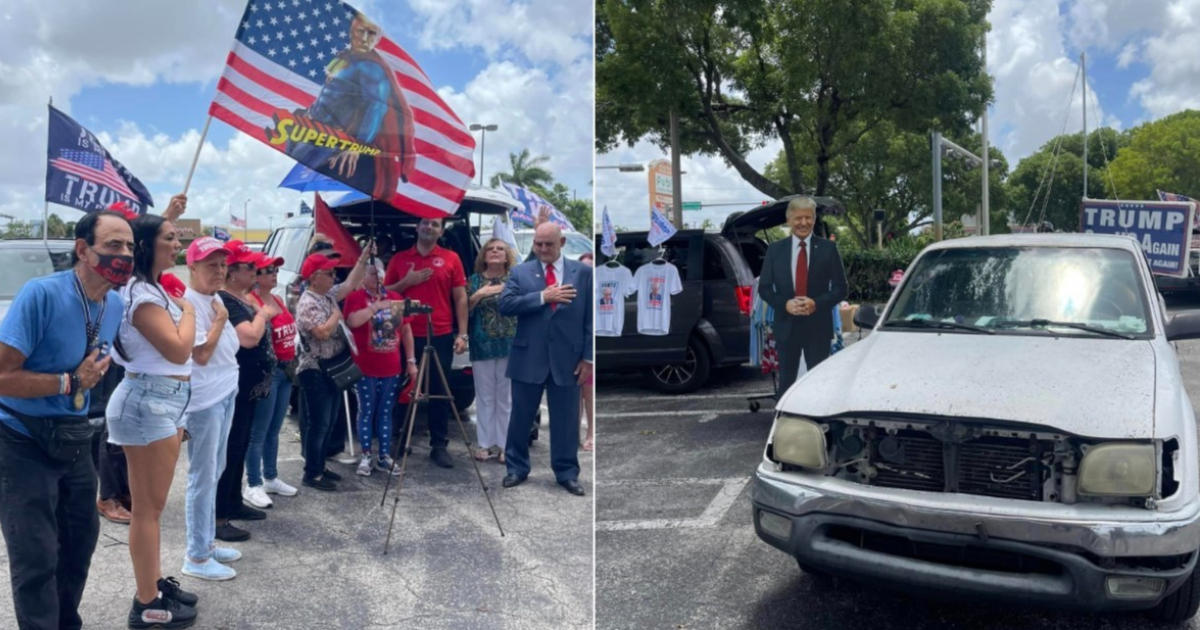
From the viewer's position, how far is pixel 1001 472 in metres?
3.54

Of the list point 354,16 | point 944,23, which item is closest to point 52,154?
point 354,16

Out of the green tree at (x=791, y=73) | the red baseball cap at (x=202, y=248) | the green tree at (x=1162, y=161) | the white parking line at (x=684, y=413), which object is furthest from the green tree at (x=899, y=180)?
the red baseball cap at (x=202, y=248)

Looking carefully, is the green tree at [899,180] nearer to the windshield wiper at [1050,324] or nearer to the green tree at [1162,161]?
the green tree at [1162,161]

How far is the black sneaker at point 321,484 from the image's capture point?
18.0ft

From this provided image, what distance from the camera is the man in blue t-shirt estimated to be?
3.13m

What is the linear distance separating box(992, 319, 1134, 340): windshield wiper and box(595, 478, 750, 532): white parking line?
1854 millimetres

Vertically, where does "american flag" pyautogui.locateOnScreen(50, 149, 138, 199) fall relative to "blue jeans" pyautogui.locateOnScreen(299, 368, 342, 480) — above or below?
above

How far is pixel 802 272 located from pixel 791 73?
467 inches

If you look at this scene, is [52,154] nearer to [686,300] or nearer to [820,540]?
[820,540]

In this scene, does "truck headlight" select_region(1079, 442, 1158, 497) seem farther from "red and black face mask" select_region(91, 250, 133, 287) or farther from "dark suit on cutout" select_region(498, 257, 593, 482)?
"red and black face mask" select_region(91, 250, 133, 287)

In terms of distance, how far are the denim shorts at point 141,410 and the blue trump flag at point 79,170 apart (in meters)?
0.66

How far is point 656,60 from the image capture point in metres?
15.4

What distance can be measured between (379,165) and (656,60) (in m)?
11.4

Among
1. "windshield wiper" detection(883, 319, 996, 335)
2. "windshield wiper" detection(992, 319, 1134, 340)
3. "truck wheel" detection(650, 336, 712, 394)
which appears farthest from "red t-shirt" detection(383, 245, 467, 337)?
"truck wheel" detection(650, 336, 712, 394)
